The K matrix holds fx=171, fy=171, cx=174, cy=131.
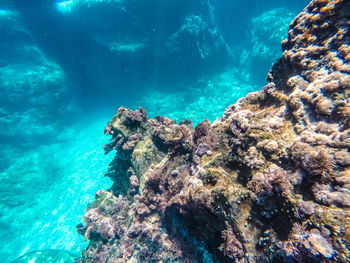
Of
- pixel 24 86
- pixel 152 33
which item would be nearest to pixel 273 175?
pixel 152 33

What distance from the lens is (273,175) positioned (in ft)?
7.13

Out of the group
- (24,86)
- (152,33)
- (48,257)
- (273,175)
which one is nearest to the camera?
(273,175)

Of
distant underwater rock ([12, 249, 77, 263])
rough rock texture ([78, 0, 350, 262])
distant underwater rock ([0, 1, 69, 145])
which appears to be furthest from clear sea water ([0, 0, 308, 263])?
rough rock texture ([78, 0, 350, 262])

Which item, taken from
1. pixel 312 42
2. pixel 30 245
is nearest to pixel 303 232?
pixel 312 42

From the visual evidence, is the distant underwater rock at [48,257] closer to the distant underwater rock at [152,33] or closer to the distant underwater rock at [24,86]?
the distant underwater rock at [24,86]

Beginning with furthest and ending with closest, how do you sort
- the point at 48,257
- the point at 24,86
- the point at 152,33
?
the point at 152,33
the point at 24,86
the point at 48,257

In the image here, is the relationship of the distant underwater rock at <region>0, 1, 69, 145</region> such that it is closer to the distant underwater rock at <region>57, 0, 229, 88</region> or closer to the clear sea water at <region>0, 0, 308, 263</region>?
the clear sea water at <region>0, 0, 308, 263</region>

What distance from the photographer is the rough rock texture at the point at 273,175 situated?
5.85 feet

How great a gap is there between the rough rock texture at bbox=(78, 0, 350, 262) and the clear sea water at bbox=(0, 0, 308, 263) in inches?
399

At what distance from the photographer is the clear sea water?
13719mm

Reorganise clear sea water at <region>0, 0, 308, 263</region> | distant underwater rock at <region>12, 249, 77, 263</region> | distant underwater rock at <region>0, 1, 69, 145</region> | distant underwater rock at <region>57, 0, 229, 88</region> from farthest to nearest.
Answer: distant underwater rock at <region>57, 0, 229, 88</region> → distant underwater rock at <region>0, 1, 69, 145</region> → clear sea water at <region>0, 0, 308, 263</region> → distant underwater rock at <region>12, 249, 77, 263</region>

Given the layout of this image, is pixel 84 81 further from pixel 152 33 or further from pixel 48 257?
pixel 48 257

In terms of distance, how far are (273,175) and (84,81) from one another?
947 inches

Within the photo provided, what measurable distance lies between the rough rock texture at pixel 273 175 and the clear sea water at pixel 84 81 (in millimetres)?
10123
